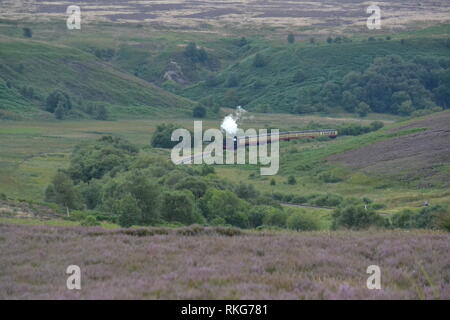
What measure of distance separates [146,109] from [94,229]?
124978 millimetres

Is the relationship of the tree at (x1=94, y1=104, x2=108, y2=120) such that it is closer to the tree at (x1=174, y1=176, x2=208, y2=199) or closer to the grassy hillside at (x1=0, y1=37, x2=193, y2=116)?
the grassy hillside at (x1=0, y1=37, x2=193, y2=116)

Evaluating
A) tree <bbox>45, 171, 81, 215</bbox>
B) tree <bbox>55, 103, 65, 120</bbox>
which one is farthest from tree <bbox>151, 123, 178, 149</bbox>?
tree <bbox>45, 171, 81, 215</bbox>

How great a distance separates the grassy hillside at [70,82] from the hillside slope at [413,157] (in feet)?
208

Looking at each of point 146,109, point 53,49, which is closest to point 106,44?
point 53,49

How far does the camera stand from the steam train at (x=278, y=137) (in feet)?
307

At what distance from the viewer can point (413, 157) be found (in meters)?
75.3

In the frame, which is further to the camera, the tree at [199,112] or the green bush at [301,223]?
the tree at [199,112]

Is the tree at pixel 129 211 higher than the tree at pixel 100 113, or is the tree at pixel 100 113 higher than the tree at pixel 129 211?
the tree at pixel 100 113

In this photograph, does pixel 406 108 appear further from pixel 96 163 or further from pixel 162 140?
pixel 96 163

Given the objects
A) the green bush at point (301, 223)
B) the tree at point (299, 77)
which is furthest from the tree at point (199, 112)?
the green bush at point (301, 223)

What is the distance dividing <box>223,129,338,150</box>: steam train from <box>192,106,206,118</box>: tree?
33.2 metres

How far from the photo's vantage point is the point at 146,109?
466ft

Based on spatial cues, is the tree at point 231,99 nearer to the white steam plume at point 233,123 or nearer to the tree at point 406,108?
the white steam plume at point 233,123
